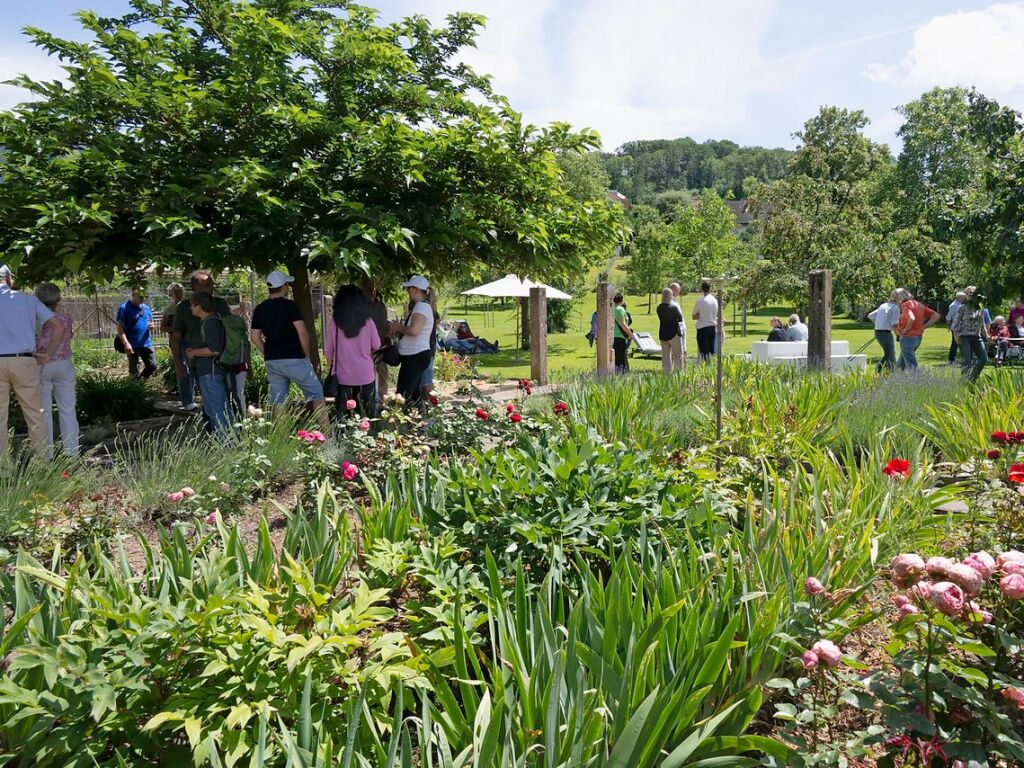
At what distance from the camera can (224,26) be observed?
8.74m

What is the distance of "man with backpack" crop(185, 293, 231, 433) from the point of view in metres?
7.28

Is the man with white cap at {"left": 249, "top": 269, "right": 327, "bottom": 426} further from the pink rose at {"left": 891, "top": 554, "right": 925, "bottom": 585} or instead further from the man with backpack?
the pink rose at {"left": 891, "top": 554, "right": 925, "bottom": 585}

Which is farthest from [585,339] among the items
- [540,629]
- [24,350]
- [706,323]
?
[540,629]

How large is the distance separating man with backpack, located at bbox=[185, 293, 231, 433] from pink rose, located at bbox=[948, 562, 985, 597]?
21.2 feet

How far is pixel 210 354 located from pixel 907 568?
6.63 meters

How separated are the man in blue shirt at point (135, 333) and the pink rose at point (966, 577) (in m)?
12.5

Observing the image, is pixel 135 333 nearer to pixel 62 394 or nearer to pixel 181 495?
pixel 62 394

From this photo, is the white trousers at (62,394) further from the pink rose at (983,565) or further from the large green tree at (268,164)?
the pink rose at (983,565)

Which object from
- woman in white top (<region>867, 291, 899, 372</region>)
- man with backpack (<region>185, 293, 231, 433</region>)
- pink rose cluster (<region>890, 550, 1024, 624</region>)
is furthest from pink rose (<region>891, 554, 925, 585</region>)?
woman in white top (<region>867, 291, 899, 372</region>)

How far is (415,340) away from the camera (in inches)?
287

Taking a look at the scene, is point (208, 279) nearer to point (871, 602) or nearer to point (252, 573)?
point (252, 573)

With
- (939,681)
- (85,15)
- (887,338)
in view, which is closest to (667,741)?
(939,681)

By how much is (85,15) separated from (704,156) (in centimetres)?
19202

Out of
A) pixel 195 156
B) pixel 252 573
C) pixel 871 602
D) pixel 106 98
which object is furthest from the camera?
pixel 195 156
